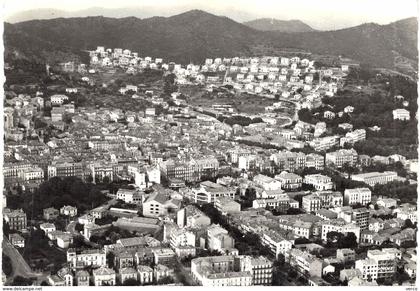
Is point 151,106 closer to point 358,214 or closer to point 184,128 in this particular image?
point 184,128

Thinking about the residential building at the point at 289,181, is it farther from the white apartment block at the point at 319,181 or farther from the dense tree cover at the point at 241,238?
the dense tree cover at the point at 241,238

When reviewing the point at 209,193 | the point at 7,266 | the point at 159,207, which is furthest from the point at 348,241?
the point at 7,266

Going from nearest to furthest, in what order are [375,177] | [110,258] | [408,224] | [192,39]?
[110,258], [408,224], [375,177], [192,39]

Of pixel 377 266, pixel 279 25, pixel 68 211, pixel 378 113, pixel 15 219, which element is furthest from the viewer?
pixel 378 113

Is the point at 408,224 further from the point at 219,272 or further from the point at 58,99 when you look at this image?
the point at 58,99

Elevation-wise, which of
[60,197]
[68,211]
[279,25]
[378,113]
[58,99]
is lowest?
[68,211]

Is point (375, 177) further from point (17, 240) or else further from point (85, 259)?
point (17, 240)

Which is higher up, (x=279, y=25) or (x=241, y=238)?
(x=279, y=25)

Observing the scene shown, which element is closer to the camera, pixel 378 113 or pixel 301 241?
pixel 301 241
